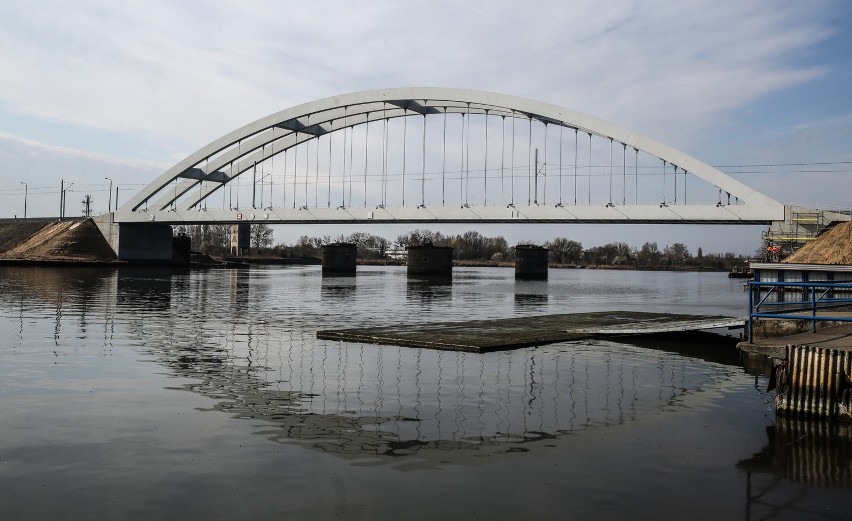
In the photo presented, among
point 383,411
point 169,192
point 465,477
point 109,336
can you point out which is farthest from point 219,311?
point 169,192

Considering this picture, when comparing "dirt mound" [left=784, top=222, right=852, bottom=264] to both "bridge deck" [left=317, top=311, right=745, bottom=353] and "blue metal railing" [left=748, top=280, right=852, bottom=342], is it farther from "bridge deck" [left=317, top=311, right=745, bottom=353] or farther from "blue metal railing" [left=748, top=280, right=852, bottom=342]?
"bridge deck" [left=317, top=311, right=745, bottom=353]

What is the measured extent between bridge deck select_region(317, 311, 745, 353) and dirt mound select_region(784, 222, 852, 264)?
22.6 metres

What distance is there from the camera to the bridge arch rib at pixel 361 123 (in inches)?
1943

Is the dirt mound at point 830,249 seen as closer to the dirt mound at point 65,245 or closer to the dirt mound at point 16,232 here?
the dirt mound at point 65,245

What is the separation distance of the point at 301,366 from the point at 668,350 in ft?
28.1

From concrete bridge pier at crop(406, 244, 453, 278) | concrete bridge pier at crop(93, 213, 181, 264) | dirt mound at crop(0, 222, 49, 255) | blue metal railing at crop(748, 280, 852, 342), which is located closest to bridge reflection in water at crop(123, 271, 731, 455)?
blue metal railing at crop(748, 280, 852, 342)

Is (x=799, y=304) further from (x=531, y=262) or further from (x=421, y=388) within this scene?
(x=531, y=262)

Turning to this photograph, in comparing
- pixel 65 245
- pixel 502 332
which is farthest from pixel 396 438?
A: pixel 65 245

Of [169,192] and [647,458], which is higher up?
[169,192]

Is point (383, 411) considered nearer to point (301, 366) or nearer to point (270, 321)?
point (301, 366)

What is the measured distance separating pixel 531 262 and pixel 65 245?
61.0 m

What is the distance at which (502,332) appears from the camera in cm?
1792

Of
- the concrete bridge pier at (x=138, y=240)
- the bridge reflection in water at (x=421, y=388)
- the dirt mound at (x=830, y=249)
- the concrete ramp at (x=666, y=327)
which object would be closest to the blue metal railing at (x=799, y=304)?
the concrete ramp at (x=666, y=327)

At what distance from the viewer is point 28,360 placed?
40.9 ft
